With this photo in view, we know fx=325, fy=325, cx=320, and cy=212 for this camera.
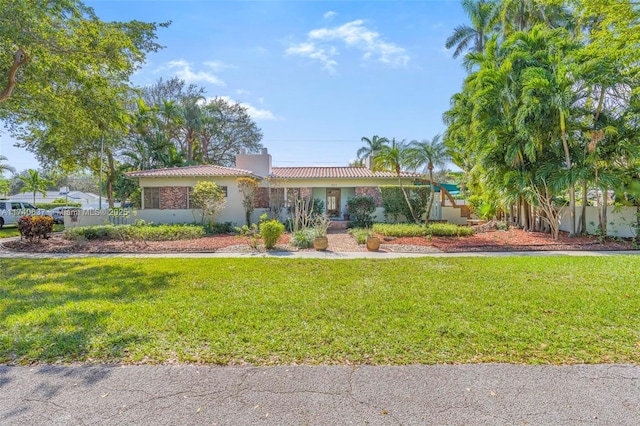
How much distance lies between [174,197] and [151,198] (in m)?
1.32

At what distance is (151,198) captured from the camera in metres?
18.5

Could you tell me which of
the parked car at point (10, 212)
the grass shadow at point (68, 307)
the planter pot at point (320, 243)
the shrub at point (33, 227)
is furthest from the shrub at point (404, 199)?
the parked car at point (10, 212)

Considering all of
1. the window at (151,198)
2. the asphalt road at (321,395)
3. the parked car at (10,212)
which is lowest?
the asphalt road at (321,395)

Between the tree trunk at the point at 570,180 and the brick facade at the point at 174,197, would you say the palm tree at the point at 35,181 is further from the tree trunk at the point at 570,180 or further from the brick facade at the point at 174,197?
the tree trunk at the point at 570,180

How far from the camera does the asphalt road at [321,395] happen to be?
2.67m

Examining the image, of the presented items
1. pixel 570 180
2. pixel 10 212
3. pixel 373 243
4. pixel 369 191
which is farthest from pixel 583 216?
pixel 10 212

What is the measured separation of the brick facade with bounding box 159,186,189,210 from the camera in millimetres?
18500

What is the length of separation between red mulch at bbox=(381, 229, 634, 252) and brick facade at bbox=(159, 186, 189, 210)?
11.7 meters

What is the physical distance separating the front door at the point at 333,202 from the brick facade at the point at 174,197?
28.7ft

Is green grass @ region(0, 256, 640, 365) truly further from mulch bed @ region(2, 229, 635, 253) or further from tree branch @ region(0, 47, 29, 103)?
tree branch @ region(0, 47, 29, 103)

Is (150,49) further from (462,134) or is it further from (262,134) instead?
(262,134)

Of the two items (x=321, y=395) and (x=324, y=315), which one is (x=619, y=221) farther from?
(x=321, y=395)

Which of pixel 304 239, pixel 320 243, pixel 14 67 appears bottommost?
pixel 320 243

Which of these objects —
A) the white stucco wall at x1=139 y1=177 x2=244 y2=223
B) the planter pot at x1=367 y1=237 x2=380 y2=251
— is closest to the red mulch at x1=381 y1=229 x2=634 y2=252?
the planter pot at x1=367 y1=237 x2=380 y2=251
